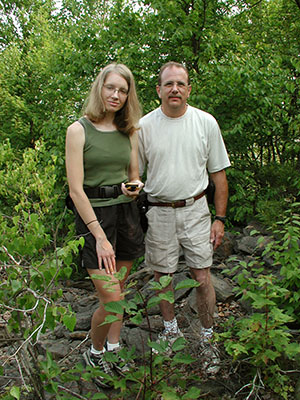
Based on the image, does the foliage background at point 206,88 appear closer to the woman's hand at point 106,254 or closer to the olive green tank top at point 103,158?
the olive green tank top at point 103,158

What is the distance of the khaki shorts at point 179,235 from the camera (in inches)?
128

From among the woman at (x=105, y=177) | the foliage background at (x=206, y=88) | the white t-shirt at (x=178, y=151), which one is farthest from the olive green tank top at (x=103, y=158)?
the foliage background at (x=206, y=88)

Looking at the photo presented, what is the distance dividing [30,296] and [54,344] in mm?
1899

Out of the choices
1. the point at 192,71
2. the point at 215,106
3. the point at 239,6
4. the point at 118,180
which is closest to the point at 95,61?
the point at 192,71

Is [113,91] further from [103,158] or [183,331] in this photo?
[183,331]

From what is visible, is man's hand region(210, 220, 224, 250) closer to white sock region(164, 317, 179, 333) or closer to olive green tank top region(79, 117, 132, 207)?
white sock region(164, 317, 179, 333)

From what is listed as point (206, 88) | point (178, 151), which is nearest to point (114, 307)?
point (178, 151)

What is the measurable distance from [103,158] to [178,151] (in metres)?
0.64

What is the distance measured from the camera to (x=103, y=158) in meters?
A: 2.80

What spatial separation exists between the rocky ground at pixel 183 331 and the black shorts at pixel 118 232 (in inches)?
21.2

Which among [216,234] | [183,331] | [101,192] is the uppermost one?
A: [101,192]

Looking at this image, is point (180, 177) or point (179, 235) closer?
point (180, 177)

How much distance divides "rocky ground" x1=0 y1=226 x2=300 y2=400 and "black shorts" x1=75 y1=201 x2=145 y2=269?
538mm

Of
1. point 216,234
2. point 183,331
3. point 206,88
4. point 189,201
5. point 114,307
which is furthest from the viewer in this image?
point 206,88
